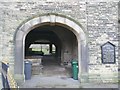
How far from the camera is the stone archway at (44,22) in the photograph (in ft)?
33.8

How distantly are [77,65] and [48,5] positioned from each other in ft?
11.3

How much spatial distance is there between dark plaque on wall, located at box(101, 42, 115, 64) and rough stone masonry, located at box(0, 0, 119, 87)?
154 millimetres

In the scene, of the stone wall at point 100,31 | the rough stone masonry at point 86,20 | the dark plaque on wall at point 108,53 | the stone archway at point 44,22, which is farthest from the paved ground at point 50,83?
the dark plaque on wall at point 108,53

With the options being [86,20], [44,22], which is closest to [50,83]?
[44,22]

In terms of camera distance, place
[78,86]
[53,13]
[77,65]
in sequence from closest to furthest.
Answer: [78,86], [53,13], [77,65]

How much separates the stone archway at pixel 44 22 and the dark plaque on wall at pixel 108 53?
0.89 meters

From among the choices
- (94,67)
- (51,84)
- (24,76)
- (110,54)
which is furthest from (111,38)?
(24,76)

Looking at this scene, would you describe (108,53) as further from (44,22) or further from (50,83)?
(44,22)

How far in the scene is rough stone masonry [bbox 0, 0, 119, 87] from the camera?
10.3 meters

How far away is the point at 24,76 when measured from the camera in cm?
1054

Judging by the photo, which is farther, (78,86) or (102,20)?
(102,20)

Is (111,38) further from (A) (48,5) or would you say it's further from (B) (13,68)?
(B) (13,68)

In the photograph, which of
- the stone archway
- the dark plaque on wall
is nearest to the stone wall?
the dark plaque on wall

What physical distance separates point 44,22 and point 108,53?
138 inches
